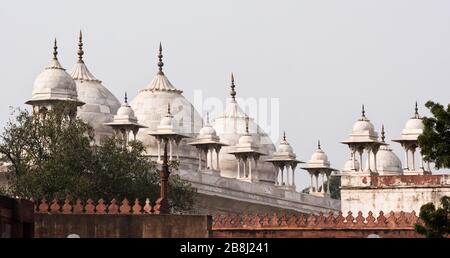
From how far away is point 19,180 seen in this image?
131ft

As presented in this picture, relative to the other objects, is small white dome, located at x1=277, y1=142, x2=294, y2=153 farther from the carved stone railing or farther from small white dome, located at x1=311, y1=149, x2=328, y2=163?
the carved stone railing

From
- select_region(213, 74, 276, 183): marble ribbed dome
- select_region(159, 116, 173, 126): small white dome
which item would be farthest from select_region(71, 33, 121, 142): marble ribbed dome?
select_region(213, 74, 276, 183): marble ribbed dome

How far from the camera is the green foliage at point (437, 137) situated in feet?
94.2

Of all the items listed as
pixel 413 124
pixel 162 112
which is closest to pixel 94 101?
pixel 162 112

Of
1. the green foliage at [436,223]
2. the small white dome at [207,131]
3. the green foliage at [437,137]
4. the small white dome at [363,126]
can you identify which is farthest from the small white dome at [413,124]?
the green foliage at [436,223]

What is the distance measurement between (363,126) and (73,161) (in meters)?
15.9

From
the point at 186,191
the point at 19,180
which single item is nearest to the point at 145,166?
the point at 186,191

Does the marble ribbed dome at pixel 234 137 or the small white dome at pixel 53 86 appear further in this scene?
the marble ribbed dome at pixel 234 137

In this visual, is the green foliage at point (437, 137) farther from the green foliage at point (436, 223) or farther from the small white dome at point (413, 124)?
the small white dome at point (413, 124)

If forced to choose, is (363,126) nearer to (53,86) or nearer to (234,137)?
(53,86)

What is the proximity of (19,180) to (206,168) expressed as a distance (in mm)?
20625

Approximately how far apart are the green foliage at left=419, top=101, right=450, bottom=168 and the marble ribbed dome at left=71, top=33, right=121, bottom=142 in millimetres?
30409

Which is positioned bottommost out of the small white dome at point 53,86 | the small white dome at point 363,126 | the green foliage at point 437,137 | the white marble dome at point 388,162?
the green foliage at point 437,137

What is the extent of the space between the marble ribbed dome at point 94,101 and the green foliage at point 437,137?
1197 inches
